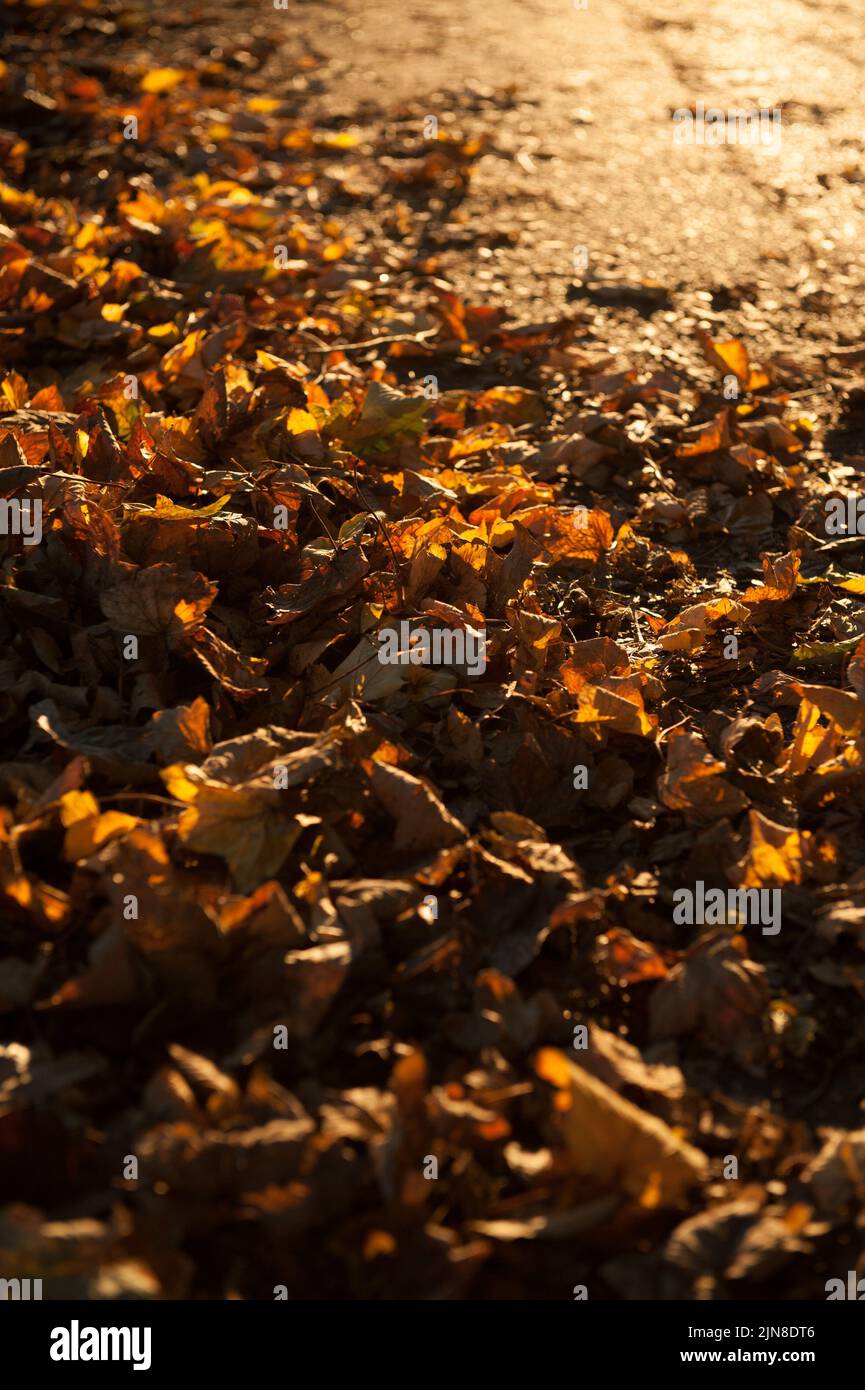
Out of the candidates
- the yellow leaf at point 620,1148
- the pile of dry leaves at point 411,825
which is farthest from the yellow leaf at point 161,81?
the yellow leaf at point 620,1148

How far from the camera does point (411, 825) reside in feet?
5.83

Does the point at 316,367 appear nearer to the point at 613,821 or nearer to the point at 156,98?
the point at 613,821

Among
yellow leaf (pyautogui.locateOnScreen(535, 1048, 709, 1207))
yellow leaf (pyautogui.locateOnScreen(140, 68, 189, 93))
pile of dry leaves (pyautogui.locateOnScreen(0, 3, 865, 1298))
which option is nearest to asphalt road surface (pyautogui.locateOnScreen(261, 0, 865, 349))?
yellow leaf (pyautogui.locateOnScreen(140, 68, 189, 93))

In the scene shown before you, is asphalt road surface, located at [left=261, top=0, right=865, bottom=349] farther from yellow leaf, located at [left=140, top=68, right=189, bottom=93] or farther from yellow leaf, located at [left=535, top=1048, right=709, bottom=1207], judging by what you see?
yellow leaf, located at [left=535, top=1048, right=709, bottom=1207]

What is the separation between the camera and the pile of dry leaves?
1.34 metres

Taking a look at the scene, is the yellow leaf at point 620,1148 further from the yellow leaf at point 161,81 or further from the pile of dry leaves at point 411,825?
the yellow leaf at point 161,81

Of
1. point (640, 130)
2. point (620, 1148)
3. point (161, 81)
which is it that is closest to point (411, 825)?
point (620, 1148)

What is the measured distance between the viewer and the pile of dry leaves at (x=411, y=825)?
1343 mm
